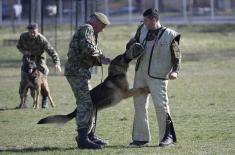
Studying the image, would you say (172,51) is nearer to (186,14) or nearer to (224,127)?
(224,127)

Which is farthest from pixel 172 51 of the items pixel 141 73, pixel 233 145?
pixel 233 145

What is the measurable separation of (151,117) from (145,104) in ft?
11.3

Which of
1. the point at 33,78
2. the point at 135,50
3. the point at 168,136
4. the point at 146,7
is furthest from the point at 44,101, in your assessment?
the point at 146,7

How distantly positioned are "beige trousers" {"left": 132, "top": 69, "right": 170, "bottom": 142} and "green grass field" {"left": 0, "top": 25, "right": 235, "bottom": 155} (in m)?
0.26

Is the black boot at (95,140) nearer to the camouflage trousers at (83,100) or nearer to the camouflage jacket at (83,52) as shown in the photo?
the camouflage trousers at (83,100)

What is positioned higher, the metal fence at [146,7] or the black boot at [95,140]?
the black boot at [95,140]

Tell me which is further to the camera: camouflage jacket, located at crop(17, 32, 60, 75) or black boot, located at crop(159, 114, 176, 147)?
camouflage jacket, located at crop(17, 32, 60, 75)

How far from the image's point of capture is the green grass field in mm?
10766

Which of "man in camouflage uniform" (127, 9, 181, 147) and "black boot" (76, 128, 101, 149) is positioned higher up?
"man in camouflage uniform" (127, 9, 181, 147)

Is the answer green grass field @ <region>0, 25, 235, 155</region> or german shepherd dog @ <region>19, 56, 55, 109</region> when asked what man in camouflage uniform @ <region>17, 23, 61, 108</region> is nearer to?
german shepherd dog @ <region>19, 56, 55, 109</region>

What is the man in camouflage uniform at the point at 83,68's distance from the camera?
10516 mm

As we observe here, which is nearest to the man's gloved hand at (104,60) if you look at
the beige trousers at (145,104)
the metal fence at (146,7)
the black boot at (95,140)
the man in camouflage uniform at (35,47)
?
the beige trousers at (145,104)

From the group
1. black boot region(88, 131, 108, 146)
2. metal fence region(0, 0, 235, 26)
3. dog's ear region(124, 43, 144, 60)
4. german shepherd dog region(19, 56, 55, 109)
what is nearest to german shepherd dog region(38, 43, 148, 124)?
dog's ear region(124, 43, 144, 60)

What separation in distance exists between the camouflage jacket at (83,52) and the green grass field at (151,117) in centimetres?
110
